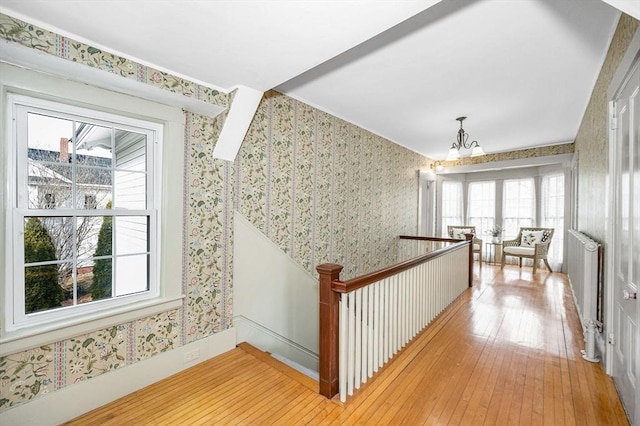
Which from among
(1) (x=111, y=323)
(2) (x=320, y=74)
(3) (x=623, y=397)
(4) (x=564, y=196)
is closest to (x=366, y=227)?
(2) (x=320, y=74)

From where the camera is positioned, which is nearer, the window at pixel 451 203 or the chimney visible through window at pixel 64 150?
the chimney visible through window at pixel 64 150

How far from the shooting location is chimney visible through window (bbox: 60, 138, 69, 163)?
1.85m

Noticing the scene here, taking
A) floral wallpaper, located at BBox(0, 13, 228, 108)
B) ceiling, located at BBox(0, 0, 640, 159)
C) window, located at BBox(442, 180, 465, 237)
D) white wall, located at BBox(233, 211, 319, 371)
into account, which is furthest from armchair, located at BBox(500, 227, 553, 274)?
floral wallpaper, located at BBox(0, 13, 228, 108)

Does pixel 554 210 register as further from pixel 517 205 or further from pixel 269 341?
pixel 269 341

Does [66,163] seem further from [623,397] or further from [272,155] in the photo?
[623,397]

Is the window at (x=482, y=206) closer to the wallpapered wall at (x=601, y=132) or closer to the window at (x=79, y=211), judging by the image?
the wallpapered wall at (x=601, y=132)

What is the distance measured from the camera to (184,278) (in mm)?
2326

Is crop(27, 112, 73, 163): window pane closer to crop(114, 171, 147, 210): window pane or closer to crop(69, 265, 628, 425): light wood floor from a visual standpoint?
crop(114, 171, 147, 210): window pane

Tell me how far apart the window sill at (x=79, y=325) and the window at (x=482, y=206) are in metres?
7.48

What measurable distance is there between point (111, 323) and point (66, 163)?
1.12m

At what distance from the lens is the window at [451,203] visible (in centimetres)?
777

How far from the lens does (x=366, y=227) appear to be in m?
4.47

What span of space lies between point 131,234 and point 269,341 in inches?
66.1

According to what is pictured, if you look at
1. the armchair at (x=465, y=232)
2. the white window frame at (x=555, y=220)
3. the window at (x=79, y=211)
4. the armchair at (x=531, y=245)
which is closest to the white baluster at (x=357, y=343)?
the window at (x=79, y=211)
